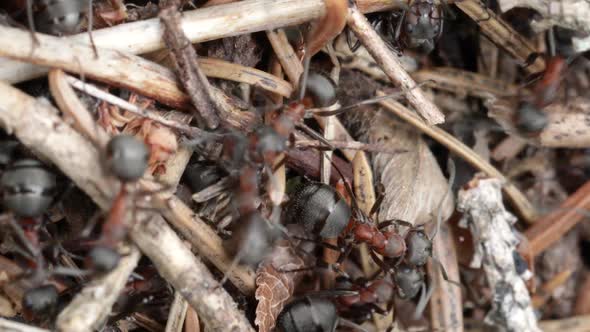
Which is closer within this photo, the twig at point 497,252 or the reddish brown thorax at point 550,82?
the twig at point 497,252

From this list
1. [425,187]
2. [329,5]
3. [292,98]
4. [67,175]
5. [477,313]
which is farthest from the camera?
[477,313]

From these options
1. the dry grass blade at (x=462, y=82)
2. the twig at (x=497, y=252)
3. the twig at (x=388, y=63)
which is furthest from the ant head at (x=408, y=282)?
the dry grass blade at (x=462, y=82)

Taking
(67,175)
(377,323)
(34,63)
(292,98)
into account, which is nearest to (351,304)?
(377,323)

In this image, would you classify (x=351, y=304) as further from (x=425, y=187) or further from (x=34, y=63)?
(x=34, y=63)

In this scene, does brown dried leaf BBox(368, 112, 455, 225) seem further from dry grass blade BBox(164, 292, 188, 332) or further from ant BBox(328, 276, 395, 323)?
dry grass blade BBox(164, 292, 188, 332)

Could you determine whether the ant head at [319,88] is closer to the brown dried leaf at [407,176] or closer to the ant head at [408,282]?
the brown dried leaf at [407,176]
